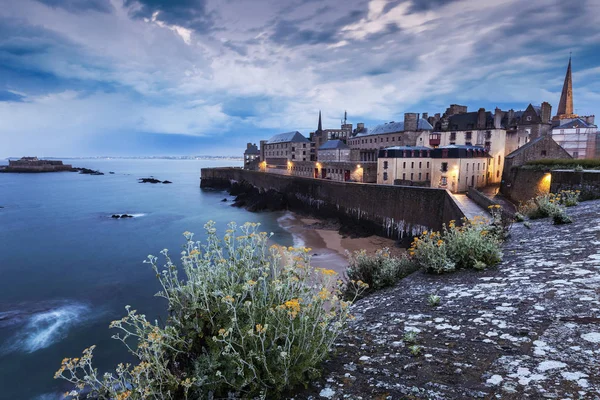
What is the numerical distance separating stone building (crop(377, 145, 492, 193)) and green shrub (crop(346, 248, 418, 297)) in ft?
103

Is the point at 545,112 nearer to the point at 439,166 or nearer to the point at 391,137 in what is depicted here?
the point at 439,166

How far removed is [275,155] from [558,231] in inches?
3010

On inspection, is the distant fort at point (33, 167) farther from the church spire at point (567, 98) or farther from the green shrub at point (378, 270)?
the church spire at point (567, 98)

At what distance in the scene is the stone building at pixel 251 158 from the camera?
90956 millimetres

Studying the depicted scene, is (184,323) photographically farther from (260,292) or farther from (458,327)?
(458,327)

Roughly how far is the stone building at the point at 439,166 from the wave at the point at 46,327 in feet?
110

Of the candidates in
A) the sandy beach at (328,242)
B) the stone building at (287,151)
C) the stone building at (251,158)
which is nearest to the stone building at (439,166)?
the sandy beach at (328,242)

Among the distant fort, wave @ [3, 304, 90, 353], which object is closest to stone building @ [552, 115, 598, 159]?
wave @ [3, 304, 90, 353]

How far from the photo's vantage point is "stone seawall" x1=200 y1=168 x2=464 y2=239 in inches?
1042

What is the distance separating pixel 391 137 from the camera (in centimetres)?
5378

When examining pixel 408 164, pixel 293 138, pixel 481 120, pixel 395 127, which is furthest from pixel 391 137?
pixel 293 138

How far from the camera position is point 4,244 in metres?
30.0

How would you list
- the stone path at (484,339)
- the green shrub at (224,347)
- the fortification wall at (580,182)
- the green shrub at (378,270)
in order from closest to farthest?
the stone path at (484,339) → the green shrub at (224,347) → the green shrub at (378,270) → the fortification wall at (580,182)

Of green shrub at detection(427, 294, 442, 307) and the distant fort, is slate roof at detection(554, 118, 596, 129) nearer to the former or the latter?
green shrub at detection(427, 294, 442, 307)
